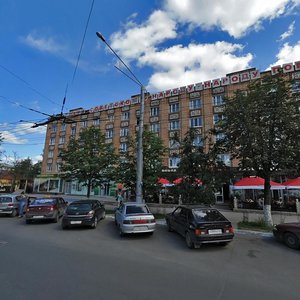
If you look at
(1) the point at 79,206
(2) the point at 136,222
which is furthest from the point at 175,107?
Answer: (2) the point at 136,222

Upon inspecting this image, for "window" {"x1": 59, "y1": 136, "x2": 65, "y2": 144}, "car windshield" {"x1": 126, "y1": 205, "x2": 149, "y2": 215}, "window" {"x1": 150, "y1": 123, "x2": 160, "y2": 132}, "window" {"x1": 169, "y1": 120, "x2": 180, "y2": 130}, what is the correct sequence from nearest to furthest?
"car windshield" {"x1": 126, "y1": 205, "x2": 149, "y2": 215}
"window" {"x1": 169, "y1": 120, "x2": 180, "y2": 130}
"window" {"x1": 150, "y1": 123, "x2": 160, "y2": 132}
"window" {"x1": 59, "y1": 136, "x2": 65, "y2": 144}

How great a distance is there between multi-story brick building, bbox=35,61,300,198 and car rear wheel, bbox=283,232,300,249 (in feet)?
69.1

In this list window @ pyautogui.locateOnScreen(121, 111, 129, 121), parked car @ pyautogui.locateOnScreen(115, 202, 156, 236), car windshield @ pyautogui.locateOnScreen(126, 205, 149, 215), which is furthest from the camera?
window @ pyautogui.locateOnScreen(121, 111, 129, 121)

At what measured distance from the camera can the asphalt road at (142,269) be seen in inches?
185

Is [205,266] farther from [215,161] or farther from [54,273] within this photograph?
[215,161]

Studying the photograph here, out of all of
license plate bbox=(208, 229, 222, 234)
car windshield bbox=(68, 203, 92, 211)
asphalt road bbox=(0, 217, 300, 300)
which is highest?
car windshield bbox=(68, 203, 92, 211)

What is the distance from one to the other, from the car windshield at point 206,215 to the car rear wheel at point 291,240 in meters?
2.44

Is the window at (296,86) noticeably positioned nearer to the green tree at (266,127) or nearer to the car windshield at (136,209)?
the green tree at (266,127)

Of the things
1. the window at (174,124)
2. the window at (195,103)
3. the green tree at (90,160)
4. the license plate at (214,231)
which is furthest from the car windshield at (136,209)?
the window at (195,103)

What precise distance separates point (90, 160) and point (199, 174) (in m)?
10.1

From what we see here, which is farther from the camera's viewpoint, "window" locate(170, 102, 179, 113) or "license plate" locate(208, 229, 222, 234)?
"window" locate(170, 102, 179, 113)

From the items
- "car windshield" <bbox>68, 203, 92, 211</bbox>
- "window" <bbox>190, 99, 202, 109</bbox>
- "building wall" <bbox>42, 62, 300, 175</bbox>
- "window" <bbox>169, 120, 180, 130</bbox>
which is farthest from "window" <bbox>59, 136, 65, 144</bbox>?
"car windshield" <bbox>68, 203, 92, 211</bbox>

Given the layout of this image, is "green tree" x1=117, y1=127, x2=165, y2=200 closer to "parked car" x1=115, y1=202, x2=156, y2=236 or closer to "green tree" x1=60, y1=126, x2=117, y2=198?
"green tree" x1=60, y1=126, x2=117, y2=198

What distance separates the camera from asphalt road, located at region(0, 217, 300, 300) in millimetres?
4695
